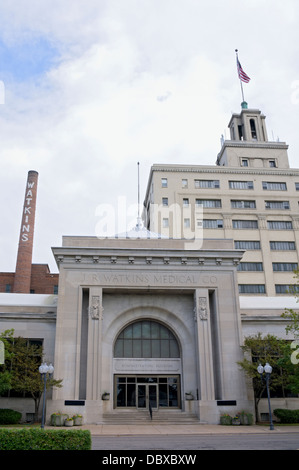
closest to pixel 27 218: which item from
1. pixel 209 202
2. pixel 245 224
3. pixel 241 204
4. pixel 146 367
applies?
pixel 209 202

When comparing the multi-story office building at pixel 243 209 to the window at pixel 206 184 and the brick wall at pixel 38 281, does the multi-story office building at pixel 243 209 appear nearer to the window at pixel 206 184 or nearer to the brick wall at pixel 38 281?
→ the window at pixel 206 184

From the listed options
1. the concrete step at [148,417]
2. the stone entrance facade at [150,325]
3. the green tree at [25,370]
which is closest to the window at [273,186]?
the stone entrance facade at [150,325]

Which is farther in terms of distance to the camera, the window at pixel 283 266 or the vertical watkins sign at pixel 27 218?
the window at pixel 283 266

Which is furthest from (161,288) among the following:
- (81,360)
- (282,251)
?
(282,251)

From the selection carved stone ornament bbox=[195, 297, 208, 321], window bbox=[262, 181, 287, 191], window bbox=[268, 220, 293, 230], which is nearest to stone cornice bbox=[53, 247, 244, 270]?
carved stone ornament bbox=[195, 297, 208, 321]

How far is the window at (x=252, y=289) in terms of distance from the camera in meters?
63.6

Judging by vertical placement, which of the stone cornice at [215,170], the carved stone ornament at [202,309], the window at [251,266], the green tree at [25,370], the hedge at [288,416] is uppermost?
the stone cornice at [215,170]

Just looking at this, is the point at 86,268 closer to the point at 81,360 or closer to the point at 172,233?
the point at 81,360

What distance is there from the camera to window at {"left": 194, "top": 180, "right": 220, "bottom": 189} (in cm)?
7056

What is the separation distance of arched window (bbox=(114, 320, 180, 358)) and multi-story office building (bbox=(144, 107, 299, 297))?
30.8 m

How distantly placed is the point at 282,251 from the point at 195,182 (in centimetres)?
1801

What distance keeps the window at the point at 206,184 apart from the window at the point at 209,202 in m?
2.59

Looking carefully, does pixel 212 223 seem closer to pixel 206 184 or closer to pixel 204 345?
pixel 206 184

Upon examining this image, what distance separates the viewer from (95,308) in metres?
32.7
